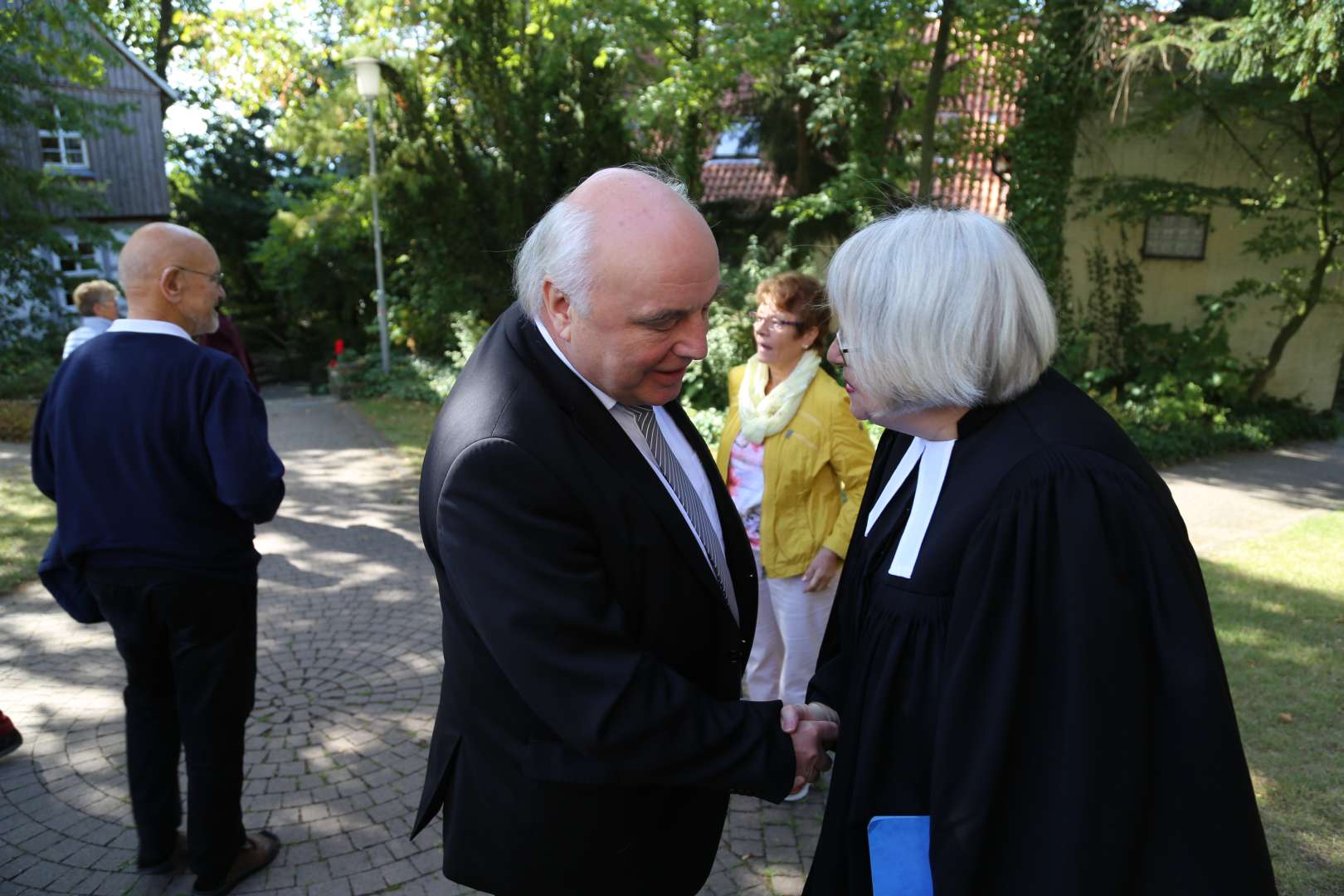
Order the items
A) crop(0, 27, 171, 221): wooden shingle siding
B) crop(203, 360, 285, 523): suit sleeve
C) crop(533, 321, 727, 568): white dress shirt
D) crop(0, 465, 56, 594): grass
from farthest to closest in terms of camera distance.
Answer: crop(0, 27, 171, 221): wooden shingle siding, crop(0, 465, 56, 594): grass, crop(203, 360, 285, 523): suit sleeve, crop(533, 321, 727, 568): white dress shirt

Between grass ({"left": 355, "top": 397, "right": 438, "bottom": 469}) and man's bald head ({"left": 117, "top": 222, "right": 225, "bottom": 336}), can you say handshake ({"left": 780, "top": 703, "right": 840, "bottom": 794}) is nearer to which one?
man's bald head ({"left": 117, "top": 222, "right": 225, "bottom": 336})

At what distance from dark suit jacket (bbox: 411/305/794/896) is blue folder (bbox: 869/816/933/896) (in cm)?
19

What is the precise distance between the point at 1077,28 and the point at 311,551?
1152cm

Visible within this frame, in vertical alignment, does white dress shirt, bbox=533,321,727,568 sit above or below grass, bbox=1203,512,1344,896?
above

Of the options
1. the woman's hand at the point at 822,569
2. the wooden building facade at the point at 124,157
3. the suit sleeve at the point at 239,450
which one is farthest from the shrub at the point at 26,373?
the woman's hand at the point at 822,569

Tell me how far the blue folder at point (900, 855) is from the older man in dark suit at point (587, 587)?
19 centimetres

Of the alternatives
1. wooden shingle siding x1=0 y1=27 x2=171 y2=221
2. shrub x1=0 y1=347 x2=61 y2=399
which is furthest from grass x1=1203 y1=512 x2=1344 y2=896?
wooden shingle siding x1=0 y1=27 x2=171 y2=221

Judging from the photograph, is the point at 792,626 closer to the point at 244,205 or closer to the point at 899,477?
the point at 899,477

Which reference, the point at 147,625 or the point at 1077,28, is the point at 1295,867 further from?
the point at 1077,28

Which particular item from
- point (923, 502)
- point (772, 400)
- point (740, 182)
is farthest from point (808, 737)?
point (740, 182)

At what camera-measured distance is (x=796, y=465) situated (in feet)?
11.7

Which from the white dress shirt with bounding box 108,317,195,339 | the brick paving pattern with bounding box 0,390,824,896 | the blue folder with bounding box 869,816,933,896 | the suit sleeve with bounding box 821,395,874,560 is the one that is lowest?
the brick paving pattern with bounding box 0,390,824,896

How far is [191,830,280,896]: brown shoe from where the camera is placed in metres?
2.98

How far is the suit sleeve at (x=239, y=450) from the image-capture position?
105 inches
